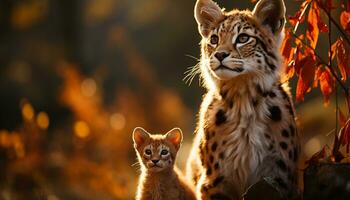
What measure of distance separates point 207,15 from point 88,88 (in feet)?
29.0

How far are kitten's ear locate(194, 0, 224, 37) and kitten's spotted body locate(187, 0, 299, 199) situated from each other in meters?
0.16

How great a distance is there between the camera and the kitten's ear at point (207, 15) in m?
7.72

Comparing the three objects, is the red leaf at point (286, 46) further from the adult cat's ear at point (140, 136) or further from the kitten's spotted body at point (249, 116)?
the adult cat's ear at point (140, 136)

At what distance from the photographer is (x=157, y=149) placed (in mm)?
8383

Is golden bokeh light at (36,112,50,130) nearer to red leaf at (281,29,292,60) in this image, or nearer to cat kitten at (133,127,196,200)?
cat kitten at (133,127,196,200)

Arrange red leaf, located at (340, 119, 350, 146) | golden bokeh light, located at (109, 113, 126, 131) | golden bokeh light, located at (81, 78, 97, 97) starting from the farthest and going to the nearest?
golden bokeh light, located at (81, 78, 97, 97)
golden bokeh light, located at (109, 113, 126, 131)
red leaf, located at (340, 119, 350, 146)

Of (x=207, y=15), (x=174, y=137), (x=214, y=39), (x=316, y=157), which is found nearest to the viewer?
(x=316, y=157)

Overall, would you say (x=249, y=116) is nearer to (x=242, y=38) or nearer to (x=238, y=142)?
(x=238, y=142)

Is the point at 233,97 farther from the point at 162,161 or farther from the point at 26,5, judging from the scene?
the point at 26,5

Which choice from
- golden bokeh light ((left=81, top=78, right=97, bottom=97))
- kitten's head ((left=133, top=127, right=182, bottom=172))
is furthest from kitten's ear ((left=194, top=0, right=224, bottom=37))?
golden bokeh light ((left=81, top=78, right=97, bottom=97))

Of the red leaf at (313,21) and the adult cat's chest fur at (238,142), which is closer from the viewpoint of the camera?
the red leaf at (313,21)

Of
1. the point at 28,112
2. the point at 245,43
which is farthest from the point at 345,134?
the point at 28,112

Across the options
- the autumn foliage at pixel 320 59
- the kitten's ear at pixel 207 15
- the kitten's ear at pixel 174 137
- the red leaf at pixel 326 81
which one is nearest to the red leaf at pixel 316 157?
the autumn foliage at pixel 320 59

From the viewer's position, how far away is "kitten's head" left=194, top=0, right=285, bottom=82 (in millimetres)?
7090
